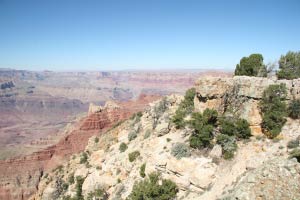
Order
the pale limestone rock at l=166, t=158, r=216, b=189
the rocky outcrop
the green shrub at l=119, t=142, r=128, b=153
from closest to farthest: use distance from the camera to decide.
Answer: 1. the rocky outcrop
2. the pale limestone rock at l=166, t=158, r=216, b=189
3. the green shrub at l=119, t=142, r=128, b=153

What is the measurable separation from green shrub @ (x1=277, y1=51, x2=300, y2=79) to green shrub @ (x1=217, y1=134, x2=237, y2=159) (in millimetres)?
10566

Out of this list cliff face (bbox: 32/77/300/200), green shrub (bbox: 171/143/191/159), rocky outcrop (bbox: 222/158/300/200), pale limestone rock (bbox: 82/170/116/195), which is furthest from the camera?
pale limestone rock (bbox: 82/170/116/195)

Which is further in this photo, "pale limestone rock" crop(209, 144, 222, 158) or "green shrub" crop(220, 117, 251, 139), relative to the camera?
"green shrub" crop(220, 117, 251, 139)

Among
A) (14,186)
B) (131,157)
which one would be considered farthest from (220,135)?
(14,186)

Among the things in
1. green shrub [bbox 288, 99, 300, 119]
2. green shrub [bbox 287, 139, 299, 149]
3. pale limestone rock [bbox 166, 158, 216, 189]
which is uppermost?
green shrub [bbox 288, 99, 300, 119]

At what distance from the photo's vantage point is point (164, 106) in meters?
37.3

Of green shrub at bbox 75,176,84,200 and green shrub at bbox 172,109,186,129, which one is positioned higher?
green shrub at bbox 172,109,186,129

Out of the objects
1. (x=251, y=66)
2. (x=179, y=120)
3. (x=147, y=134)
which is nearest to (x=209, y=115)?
(x=179, y=120)

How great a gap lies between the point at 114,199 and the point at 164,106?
1520 cm

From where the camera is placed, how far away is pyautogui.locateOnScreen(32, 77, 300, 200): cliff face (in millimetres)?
12867

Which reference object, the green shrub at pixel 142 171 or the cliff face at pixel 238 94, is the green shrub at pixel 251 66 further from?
the green shrub at pixel 142 171

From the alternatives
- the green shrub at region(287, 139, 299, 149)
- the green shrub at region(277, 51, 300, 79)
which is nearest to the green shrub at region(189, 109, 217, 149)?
the green shrub at region(287, 139, 299, 149)

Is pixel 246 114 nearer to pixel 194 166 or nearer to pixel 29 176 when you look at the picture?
pixel 194 166

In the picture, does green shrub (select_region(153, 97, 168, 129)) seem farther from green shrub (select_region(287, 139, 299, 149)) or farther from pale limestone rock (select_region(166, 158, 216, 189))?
green shrub (select_region(287, 139, 299, 149))
